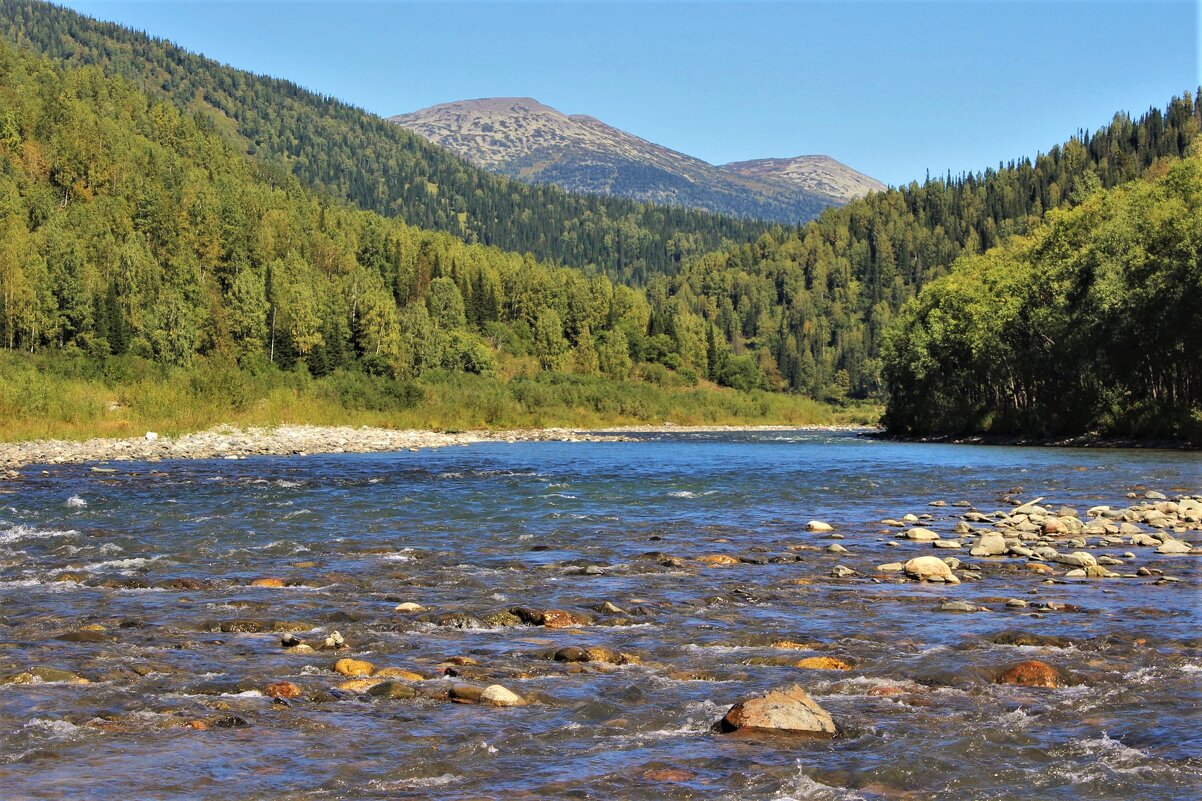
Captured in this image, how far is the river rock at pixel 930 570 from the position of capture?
61.4 ft

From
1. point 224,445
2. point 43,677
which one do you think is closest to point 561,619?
point 43,677

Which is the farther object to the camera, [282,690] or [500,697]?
[282,690]

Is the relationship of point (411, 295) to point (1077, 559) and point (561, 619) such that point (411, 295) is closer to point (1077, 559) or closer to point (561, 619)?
point (1077, 559)

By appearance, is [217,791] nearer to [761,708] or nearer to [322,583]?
[761,708]

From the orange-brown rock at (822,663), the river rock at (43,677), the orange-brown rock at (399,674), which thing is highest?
the river rock at (43,677)

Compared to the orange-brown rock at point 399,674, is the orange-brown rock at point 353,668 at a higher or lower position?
higher

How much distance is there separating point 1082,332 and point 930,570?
61017 mm

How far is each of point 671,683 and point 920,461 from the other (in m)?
49.6

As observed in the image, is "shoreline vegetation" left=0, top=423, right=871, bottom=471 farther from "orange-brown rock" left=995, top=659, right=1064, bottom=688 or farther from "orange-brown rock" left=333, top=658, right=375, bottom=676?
"orange-brown rock" left=995, top=659, right=1064, bottom=688

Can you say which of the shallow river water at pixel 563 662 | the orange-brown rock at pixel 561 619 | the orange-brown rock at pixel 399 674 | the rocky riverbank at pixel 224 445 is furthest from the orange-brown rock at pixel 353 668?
the rocky riverbank at pixel 224 445

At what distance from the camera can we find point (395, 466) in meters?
52.0

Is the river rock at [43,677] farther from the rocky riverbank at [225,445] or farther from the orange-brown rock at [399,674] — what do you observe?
the rocky riverbank at [225,445]

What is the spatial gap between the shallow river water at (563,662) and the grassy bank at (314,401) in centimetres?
3982

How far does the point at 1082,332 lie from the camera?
73.1m
